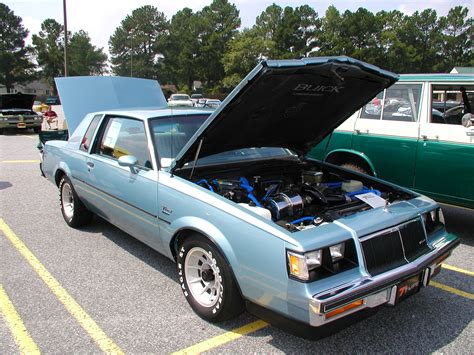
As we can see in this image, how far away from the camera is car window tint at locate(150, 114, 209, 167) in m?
3.65

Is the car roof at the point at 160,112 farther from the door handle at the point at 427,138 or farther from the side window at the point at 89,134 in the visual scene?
the door handle at the point at 427,138

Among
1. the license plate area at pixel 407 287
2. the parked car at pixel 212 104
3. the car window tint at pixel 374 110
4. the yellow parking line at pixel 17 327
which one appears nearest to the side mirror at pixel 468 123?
the car window tint at pixel 374 110

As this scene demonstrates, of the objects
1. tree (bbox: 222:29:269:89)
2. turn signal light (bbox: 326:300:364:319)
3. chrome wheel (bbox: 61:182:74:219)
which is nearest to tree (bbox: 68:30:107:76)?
tree (bbox: 222:29:269:89)

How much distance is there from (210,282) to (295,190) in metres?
1.09

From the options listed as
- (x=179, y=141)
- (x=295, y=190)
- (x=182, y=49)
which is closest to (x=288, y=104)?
(x=295, y=190)

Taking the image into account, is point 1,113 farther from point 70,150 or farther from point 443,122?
point 443,122

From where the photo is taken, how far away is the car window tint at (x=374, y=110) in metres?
5.88

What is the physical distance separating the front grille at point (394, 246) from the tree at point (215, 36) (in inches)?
3010

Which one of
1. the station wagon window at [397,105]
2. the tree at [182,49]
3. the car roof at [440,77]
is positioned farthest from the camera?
the tree at [182,49]

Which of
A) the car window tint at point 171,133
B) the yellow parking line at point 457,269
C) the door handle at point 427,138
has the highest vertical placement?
the car window tint at point 171,133

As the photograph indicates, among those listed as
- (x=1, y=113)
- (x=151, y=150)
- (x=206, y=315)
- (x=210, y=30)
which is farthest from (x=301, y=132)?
(x=210, y=30)

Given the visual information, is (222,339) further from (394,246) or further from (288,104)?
(288,104)

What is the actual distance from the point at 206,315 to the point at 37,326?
1282mm

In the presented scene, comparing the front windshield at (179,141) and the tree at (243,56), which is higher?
the tree at (243,56)
